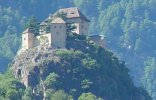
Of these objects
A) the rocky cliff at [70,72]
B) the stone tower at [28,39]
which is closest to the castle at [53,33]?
the stone tower at [28,39]

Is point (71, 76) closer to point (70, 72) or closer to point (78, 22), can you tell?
point (70, 72)

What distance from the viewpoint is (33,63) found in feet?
562

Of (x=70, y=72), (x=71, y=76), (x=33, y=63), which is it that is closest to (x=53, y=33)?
(x=33, y=63)

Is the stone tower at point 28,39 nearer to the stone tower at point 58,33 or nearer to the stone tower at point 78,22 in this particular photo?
the stone tower at point 58,33

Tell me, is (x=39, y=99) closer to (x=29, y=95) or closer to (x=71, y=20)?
(x=29, y=95)

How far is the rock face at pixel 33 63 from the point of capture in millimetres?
170500

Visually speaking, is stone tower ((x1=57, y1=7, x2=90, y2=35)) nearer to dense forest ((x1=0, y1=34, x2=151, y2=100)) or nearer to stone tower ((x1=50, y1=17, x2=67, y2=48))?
dense forest ((x1=0, y1=34, x2=151, y2=100))

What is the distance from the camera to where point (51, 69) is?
171375 mm

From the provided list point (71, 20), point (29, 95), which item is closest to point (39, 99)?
point (29, 95)

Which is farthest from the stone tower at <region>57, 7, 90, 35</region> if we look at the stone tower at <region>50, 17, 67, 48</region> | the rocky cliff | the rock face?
the rock face

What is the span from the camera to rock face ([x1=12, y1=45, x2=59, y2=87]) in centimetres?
17050

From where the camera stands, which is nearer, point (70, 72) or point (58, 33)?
point (70, 72)

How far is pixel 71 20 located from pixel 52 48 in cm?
897

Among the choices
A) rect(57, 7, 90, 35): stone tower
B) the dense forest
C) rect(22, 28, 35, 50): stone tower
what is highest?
rect(57, 7, 90, 35): stone tower
